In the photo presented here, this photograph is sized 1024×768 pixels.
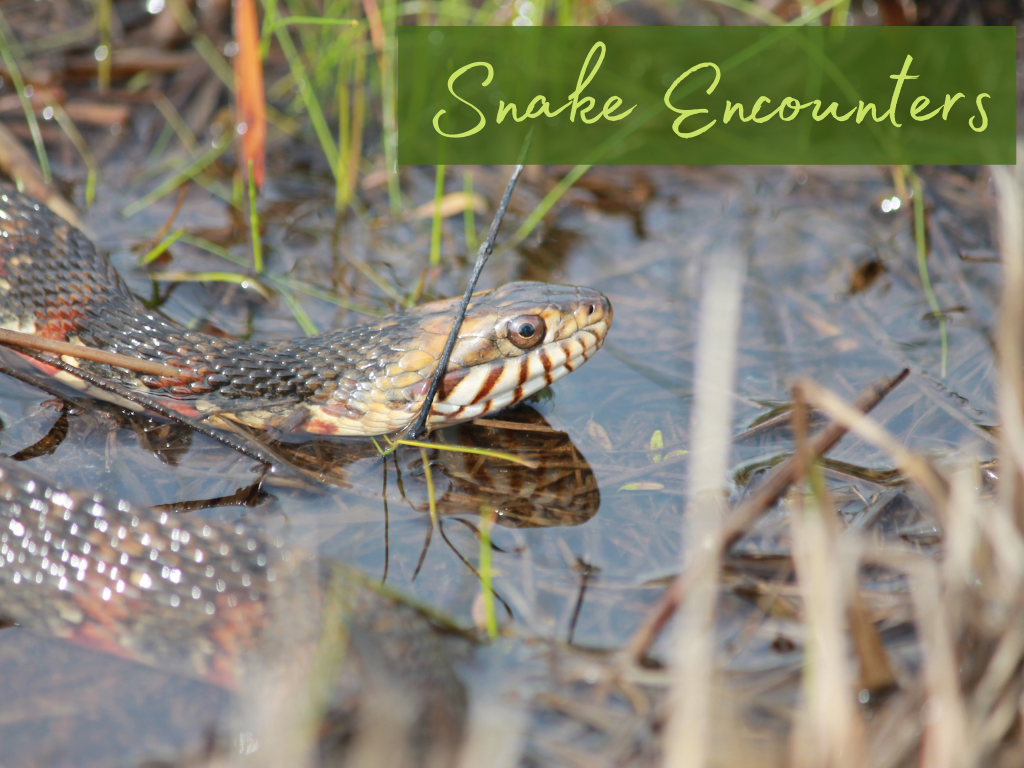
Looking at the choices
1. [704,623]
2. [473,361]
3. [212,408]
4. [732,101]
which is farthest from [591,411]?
[732,101]

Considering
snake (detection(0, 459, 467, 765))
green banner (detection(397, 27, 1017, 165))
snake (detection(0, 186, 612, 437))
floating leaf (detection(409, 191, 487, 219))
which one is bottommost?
snake (detection(0, 459, 467, 765))

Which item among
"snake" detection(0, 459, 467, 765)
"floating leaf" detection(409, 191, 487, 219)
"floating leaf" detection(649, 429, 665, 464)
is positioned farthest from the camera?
"floating leaf" detection(409, 191, 487, 219)

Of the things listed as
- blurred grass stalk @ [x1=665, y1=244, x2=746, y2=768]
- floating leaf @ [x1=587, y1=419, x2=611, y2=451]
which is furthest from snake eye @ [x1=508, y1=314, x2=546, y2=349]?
blurred grass stalk @ [x1=665, y1=244, x2=746, y2=768]

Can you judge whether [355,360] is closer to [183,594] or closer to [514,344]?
[514,344]

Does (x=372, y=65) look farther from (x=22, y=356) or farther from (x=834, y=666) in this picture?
(x=834, y=666)

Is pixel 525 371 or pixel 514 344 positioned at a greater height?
pixel 514 344

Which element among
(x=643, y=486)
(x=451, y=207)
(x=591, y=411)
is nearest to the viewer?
(x=643, y=486)

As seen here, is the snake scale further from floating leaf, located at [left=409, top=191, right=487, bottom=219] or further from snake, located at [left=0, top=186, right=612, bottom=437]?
floating leaf, located at [left=409, top=191, right=487, bottom=219]
